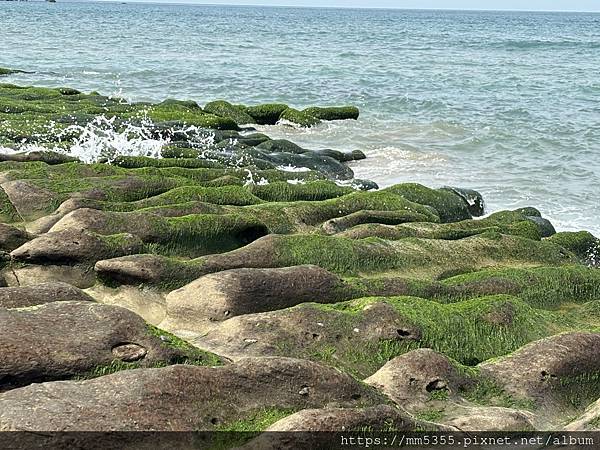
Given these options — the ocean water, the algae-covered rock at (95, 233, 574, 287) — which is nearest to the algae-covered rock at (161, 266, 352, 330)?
the algae-covered rock at (95, 233, 574, 287)

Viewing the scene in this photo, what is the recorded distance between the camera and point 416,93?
3541 centimetres

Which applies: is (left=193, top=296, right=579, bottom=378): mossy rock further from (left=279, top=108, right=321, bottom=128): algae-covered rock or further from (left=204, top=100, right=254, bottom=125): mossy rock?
(left=279, top=108, right=321, bottom=128): algae-covered rock

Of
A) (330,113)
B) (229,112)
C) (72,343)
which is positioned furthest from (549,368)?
(330,113)

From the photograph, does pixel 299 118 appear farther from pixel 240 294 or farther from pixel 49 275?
pixel 240 294

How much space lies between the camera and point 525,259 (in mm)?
10734

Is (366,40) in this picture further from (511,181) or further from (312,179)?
(312,179)

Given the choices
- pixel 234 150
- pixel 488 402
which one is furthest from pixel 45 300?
pixel 234 150

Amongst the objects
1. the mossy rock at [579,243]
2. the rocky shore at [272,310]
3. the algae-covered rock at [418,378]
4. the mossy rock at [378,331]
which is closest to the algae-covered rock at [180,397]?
the rocky shore at [272,310]

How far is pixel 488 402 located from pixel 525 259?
15.8 ft

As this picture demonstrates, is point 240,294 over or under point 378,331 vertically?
over

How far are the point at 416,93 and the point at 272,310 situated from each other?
97.0 ft

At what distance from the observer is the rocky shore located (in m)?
5.12

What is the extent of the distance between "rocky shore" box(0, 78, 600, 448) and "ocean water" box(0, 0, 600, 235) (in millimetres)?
6681

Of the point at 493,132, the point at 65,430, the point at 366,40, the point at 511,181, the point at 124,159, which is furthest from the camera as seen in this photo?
the point at 366,40
